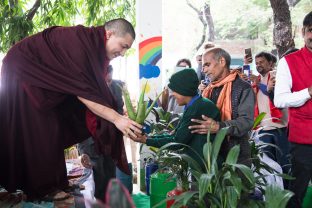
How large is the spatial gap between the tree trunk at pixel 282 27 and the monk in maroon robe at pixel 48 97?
8.38ft

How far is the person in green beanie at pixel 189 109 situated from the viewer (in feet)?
7.56

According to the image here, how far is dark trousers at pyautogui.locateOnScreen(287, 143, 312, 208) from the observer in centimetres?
252

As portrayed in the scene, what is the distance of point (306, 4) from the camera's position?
12.2 meters

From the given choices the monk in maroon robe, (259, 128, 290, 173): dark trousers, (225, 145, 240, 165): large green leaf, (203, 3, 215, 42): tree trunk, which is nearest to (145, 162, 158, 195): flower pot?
(259, 128, 290, 173): dark trousers

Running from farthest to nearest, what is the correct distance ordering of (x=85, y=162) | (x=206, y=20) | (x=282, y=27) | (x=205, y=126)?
(x=206, y=20)
(x=282, y=27)
(x=85, y=162)
(x=205, y=126)

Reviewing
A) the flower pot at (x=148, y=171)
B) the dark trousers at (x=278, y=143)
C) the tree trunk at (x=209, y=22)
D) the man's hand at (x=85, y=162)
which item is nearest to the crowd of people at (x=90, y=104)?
the man's hand at (x=85, y=162)

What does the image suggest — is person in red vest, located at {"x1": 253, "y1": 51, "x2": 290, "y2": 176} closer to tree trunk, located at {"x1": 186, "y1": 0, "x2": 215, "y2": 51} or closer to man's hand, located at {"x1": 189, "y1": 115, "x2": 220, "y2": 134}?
man's hand, located at {"x1": 189, "y1": 115, "x2": 220, "y2": 134}

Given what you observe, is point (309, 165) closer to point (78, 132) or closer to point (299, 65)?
point (299, 65)

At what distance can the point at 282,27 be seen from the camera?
13.9 feet

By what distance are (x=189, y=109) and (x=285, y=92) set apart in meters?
0.72

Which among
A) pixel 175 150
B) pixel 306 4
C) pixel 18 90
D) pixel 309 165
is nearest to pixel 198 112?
pixel 175 150

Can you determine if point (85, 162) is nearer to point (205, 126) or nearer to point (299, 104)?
point (205, 126)

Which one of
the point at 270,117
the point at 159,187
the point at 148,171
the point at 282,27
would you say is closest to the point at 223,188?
the point at 159,187

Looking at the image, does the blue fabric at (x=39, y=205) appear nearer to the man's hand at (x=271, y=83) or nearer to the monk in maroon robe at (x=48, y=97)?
the monk in maroon robe at (x=48, y=97)
